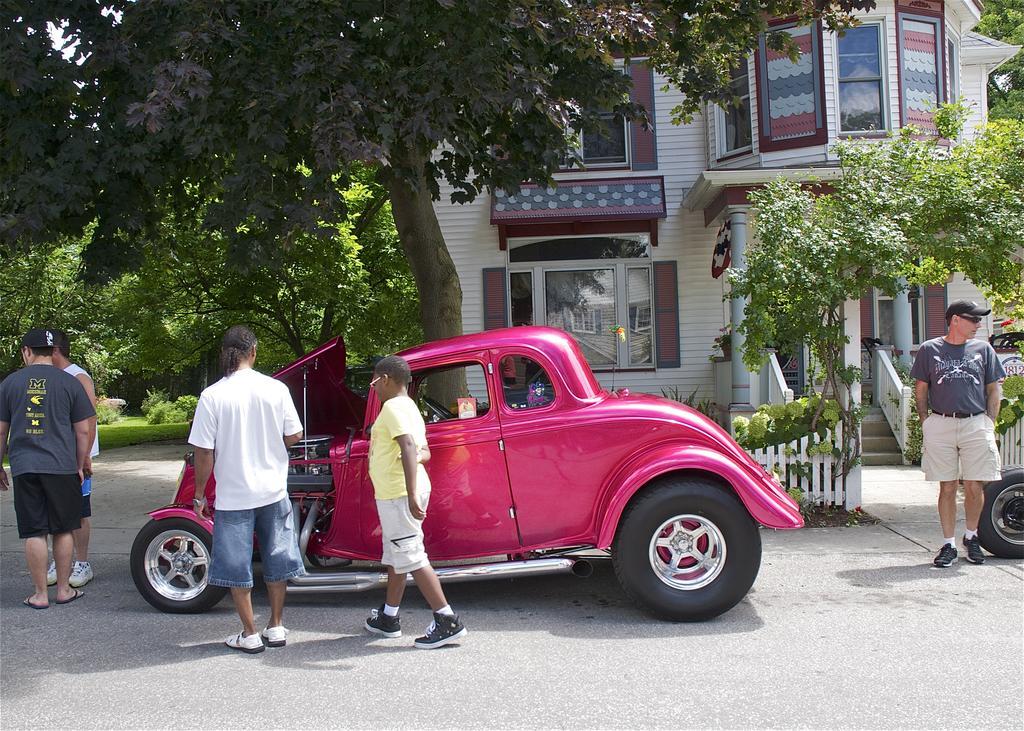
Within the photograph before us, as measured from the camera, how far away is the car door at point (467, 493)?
18.4 feet

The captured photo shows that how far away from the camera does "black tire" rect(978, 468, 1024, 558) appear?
677 centimetres

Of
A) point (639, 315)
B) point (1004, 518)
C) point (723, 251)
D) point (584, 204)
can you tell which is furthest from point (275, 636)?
point (639, 315)

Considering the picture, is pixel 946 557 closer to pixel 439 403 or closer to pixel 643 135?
pixel 439 403

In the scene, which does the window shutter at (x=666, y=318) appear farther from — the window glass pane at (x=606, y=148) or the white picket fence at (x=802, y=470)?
the white picket fence at (x=802, y=470)

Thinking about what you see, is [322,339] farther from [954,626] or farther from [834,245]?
[954,626]

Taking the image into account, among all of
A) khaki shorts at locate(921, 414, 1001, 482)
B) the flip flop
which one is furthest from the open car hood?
khaki shorts at locate(921, 414, 1001, 482)

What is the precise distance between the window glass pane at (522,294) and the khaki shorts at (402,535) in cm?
1082

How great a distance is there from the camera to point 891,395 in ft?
41.5

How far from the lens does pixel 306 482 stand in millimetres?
5844

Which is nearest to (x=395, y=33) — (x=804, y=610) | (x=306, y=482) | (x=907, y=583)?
(x=306, y=482)

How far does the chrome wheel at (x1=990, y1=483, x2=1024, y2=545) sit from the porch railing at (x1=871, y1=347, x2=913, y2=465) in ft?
18.2

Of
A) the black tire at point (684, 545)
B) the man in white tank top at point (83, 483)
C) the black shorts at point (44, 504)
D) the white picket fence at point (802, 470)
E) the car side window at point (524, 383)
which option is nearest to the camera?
the black tire at point (684, 545)

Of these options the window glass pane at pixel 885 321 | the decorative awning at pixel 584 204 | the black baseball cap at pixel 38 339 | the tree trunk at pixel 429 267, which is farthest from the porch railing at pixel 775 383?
the black baseball cap at pixel 38 339

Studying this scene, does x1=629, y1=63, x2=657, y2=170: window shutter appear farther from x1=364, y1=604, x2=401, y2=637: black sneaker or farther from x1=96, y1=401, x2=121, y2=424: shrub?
x1=96, y1=401, x2=121, y2=424: shrub
